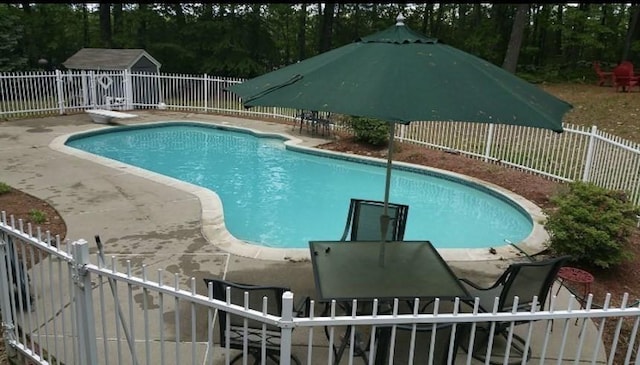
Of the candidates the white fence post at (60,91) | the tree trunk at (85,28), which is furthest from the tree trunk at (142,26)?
the white fence post at (60,91)

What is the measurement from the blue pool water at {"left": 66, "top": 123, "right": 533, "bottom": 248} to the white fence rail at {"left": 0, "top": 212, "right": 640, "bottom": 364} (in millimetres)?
3249

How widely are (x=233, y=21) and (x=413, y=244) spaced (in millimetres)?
22670

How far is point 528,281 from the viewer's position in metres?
3.39

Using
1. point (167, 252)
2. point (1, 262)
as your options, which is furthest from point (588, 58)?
point (1, 262)

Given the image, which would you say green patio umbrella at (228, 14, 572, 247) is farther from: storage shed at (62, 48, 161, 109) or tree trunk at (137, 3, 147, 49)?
tree trunk at (137, 3, 147, 49)

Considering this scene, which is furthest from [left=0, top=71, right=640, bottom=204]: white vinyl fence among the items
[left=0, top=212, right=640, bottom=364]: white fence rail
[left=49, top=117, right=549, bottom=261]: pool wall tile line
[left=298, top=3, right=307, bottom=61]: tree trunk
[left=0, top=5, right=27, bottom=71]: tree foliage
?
[left=298, top=3, right=307, bottom=61]: tree trunk

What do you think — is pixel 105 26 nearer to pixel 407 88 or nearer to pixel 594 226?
pixel 594 226

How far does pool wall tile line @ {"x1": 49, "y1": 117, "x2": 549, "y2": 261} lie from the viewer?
17.6ft

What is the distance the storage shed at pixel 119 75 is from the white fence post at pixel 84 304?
1392 cm

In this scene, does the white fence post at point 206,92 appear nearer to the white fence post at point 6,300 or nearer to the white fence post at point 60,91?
the white fence post at point 60,91

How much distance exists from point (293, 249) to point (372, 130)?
6482mm

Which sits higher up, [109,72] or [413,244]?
[109,72]

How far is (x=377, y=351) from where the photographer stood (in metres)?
2.62

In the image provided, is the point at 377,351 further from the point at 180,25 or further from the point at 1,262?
the point at 180,25
